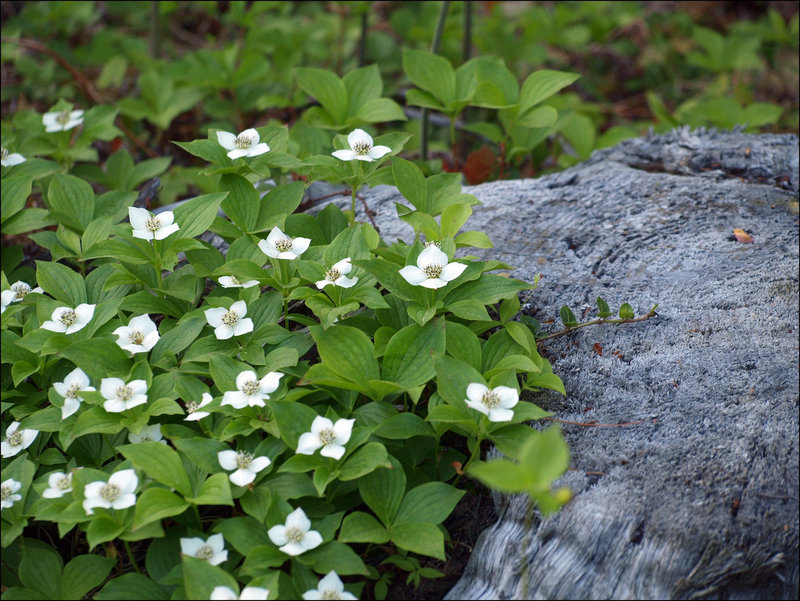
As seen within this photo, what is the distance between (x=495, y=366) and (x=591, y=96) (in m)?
3.89

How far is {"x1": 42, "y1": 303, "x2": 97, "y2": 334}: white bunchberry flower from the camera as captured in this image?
6.45 ft

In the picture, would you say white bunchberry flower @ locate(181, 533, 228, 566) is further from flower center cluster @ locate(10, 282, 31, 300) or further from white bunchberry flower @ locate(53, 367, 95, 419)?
flower center cluster @ locate(10, 282, 31, 300)

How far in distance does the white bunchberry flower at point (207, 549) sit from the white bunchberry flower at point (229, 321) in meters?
0.55

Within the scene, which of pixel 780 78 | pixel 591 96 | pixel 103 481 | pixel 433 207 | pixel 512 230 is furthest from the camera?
pixel 591 96

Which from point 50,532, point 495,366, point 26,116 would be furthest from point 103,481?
point 26,116

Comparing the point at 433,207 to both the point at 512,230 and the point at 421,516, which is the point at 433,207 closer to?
the point at 512,230

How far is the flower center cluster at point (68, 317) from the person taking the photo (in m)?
1.99

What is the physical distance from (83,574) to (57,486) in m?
0.22

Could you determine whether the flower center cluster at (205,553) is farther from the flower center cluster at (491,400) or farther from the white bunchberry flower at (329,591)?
the flower center cluster at (491,400)

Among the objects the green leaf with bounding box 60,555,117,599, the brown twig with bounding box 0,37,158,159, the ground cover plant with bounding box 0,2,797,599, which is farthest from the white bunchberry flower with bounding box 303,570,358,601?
the brown twig with bounding box 0,37,158,159

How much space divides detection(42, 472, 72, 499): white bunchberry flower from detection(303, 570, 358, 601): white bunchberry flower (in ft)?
2.14

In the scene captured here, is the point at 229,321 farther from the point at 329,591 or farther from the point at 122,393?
the point at 329,591

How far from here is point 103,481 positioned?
1.67 m

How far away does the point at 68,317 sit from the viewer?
6.57 ft
